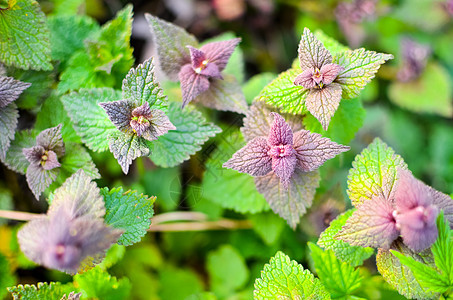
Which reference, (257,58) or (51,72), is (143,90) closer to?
(51,72)

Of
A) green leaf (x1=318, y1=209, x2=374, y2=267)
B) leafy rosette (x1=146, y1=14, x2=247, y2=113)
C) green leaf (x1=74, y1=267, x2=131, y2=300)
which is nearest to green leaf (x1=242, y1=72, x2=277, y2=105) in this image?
leafy rosette (x1=146, y1=14, x2=247, y2=113)

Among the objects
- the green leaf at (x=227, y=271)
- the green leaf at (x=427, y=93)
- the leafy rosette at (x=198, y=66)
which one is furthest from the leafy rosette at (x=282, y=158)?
the green leaf at (x=427, y=93)

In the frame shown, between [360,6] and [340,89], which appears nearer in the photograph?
[340,89]

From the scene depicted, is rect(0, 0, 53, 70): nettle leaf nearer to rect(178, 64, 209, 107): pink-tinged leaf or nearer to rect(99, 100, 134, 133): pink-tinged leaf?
rect(99, 100, 134, 133): pink-tinged leaf

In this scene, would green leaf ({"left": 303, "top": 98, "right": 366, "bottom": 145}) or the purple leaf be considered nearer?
the purple leaf

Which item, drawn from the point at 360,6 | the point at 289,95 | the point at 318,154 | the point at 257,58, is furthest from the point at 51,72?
the point at 360,6

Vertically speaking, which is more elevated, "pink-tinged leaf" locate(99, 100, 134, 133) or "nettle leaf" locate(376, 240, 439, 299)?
"pink-tinged leaf" locate(99, 100, 134, 133)
